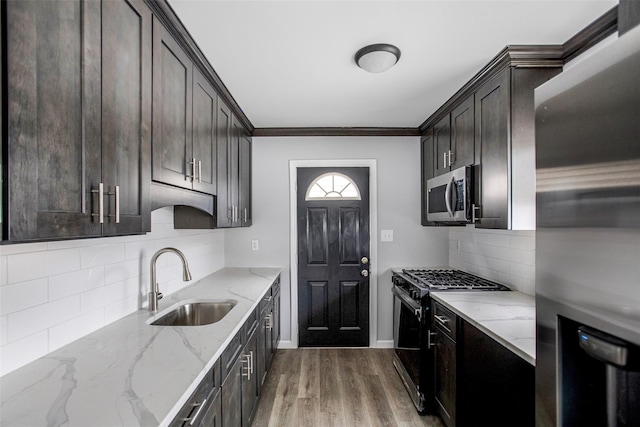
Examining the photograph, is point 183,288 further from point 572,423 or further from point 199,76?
point 572,423

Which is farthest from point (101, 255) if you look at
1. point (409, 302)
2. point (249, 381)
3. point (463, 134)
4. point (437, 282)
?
point (463, 134)

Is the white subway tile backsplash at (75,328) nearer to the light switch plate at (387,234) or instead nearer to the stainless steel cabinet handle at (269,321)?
the stainless steel cabinet handle at (269,321)

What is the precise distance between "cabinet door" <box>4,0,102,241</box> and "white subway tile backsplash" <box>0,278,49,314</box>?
471 millimetres

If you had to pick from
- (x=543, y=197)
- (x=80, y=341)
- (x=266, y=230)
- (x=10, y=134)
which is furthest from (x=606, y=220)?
(x=266, y=230)

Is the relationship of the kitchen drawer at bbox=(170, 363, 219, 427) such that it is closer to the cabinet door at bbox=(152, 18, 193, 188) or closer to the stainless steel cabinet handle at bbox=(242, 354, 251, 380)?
the stainless steel cabinet handle at bbox=(242, 354, 251, 380)

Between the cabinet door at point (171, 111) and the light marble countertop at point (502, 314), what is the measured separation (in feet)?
5.70

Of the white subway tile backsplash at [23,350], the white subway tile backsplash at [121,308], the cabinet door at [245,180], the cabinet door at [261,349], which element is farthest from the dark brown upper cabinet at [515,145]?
the white subway tile backsplash at [23,350]

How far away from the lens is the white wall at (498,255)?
2.29 m

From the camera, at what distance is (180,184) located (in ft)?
5.46

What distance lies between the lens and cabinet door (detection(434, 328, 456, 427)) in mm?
2047

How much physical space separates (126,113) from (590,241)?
141 centimetres

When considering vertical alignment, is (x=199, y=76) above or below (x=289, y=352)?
above

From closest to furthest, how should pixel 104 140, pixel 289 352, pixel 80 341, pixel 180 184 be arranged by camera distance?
pixel 104 140
pixel 80 341
pixel 180 184
pixel 289 352

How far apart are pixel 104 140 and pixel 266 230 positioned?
8.43ft
